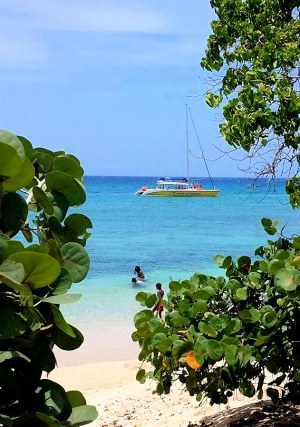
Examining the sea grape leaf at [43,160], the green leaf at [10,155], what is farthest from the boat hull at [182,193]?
the green leaf at [10,155]

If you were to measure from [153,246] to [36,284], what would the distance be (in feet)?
111

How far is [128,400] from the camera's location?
7828 mm

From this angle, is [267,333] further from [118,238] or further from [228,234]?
[228,234]

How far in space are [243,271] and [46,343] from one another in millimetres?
2790

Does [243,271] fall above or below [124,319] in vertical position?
above

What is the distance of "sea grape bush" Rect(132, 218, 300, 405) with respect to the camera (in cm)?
313

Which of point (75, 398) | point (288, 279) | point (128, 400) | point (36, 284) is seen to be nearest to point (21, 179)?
point (36, 284)

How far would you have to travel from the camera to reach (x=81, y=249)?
113 cm

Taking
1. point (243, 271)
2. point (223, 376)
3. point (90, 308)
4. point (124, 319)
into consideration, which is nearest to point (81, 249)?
point (223, 376)

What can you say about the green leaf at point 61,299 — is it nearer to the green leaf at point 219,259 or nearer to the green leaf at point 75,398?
the green leaf at point 75,398

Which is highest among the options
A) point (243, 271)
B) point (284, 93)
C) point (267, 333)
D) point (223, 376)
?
point (284, 93)

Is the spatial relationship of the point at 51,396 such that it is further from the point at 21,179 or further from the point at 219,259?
the point at 219,259

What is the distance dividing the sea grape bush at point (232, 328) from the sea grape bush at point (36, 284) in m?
1.78

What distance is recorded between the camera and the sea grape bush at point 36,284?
0.93m
